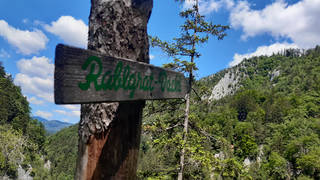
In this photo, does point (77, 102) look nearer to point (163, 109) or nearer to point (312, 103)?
point (163, 109)

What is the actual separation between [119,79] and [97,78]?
5.6 inches

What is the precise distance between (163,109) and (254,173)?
36.1m

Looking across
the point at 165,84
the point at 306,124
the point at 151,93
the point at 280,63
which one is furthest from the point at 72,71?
the point at 280,63

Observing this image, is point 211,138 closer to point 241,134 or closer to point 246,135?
point 246,135

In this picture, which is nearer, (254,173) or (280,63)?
(254,173)

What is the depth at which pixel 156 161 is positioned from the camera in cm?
639

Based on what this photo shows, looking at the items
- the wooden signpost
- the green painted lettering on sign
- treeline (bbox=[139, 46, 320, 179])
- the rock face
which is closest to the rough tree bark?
the wooden signpost

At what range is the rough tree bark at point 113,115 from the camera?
1326 mm

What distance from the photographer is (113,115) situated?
53.6 inches

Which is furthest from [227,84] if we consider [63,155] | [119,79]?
[119,79]

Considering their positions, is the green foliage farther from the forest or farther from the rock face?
the rock face

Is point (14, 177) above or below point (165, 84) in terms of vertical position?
below

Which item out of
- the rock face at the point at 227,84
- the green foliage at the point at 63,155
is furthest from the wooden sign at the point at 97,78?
the rock face at the point at 227,84

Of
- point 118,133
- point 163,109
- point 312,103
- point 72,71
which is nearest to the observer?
point 72,71
